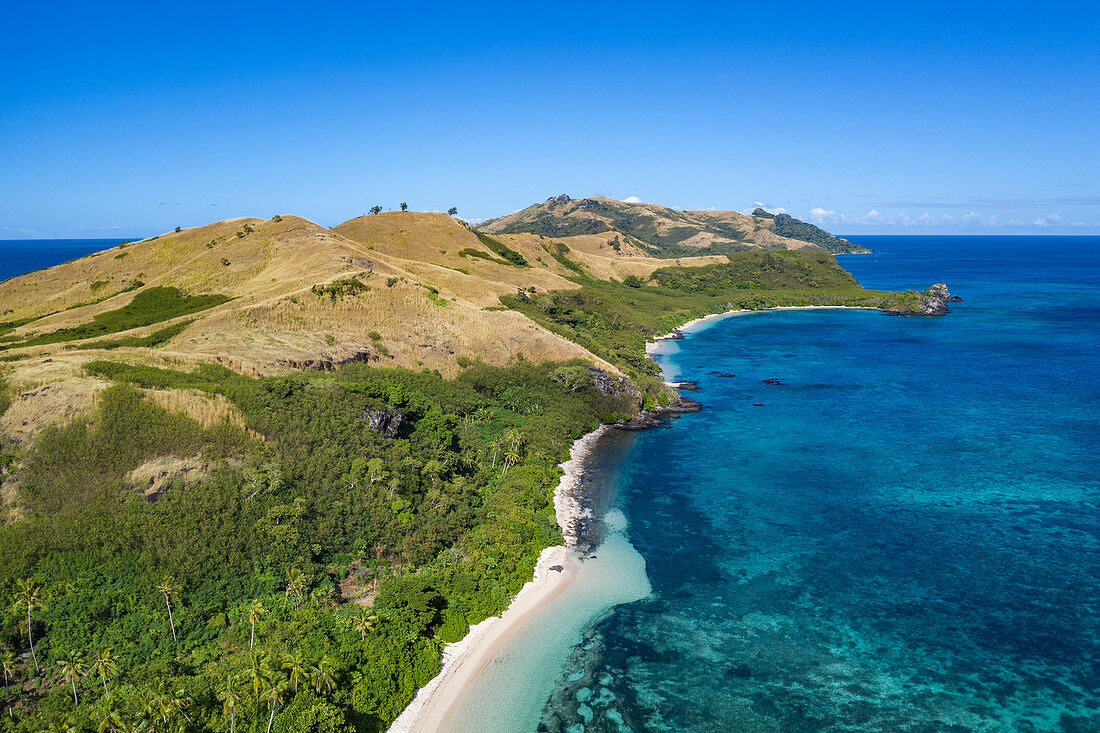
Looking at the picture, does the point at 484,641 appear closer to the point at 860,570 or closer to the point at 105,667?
the point at 105,667

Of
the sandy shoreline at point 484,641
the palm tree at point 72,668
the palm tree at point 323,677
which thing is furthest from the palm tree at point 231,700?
the sandy shoreline at point 484,641

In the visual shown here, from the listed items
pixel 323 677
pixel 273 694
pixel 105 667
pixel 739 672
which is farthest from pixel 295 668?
pixel 739 672

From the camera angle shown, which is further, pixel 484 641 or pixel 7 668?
pixel 484 641

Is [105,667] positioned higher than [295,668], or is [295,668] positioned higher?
[295,668]

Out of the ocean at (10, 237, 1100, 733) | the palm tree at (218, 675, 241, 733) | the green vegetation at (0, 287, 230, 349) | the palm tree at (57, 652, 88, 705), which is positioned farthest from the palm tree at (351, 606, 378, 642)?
the green vegetation at (0, 287, 230, 349)

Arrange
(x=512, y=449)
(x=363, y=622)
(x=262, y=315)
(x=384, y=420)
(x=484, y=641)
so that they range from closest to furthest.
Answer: (x=363, y=622) < (x=484, y=641) < (x=384, y=420) < (x=512, y=449) < (x=262, y=315)

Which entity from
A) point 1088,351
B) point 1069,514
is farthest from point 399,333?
point 1088,351

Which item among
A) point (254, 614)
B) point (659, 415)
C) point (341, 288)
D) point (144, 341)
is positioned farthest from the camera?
point (341, 288)

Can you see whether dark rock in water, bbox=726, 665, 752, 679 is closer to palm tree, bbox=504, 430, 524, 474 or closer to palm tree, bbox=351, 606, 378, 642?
palm tree, bbox=351, 606, 378, 642
